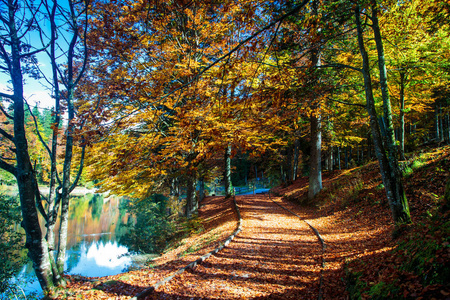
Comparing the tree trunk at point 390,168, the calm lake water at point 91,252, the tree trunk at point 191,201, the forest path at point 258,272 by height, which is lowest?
the calm lake water at point 91,252

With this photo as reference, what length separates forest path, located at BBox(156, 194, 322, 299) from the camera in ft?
13.5

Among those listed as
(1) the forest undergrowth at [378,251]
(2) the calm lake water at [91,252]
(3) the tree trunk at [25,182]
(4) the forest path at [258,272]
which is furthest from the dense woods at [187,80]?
(2) the calm lake water at [91,252]

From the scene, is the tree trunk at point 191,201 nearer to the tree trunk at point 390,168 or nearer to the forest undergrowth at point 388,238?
the forest undergrowth at point 388,238

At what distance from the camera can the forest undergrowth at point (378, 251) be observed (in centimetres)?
265

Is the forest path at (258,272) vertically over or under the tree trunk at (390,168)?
under

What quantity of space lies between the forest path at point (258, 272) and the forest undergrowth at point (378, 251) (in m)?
0.27

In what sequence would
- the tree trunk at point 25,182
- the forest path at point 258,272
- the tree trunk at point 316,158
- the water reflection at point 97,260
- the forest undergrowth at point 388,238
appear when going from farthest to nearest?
the water reflection at point 97,260
the tree trunk at point 316,158
the forest path at point 258,272
the tree trunk at point 25,182
the forest undergrowth at point 388,238

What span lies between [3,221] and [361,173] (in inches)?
653

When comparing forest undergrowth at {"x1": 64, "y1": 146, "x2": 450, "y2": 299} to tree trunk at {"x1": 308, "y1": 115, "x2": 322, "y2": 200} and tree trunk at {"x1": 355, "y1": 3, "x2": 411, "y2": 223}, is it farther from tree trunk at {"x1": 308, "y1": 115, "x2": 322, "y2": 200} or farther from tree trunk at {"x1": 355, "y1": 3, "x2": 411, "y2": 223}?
tree trunk at {"x1": 308, "y1": 115, "x2": 322, "y2": 200}

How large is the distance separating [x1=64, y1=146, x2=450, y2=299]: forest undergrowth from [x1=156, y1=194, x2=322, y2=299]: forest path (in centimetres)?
27

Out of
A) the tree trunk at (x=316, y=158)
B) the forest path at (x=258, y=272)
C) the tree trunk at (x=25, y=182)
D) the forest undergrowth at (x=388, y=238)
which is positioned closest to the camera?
the forest undergrowth at (x=388, y=238)

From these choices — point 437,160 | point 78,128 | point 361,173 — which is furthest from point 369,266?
point 361,173

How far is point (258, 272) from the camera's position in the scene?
16.5ft

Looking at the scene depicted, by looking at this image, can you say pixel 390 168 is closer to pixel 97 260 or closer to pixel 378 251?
pixel 378 251
